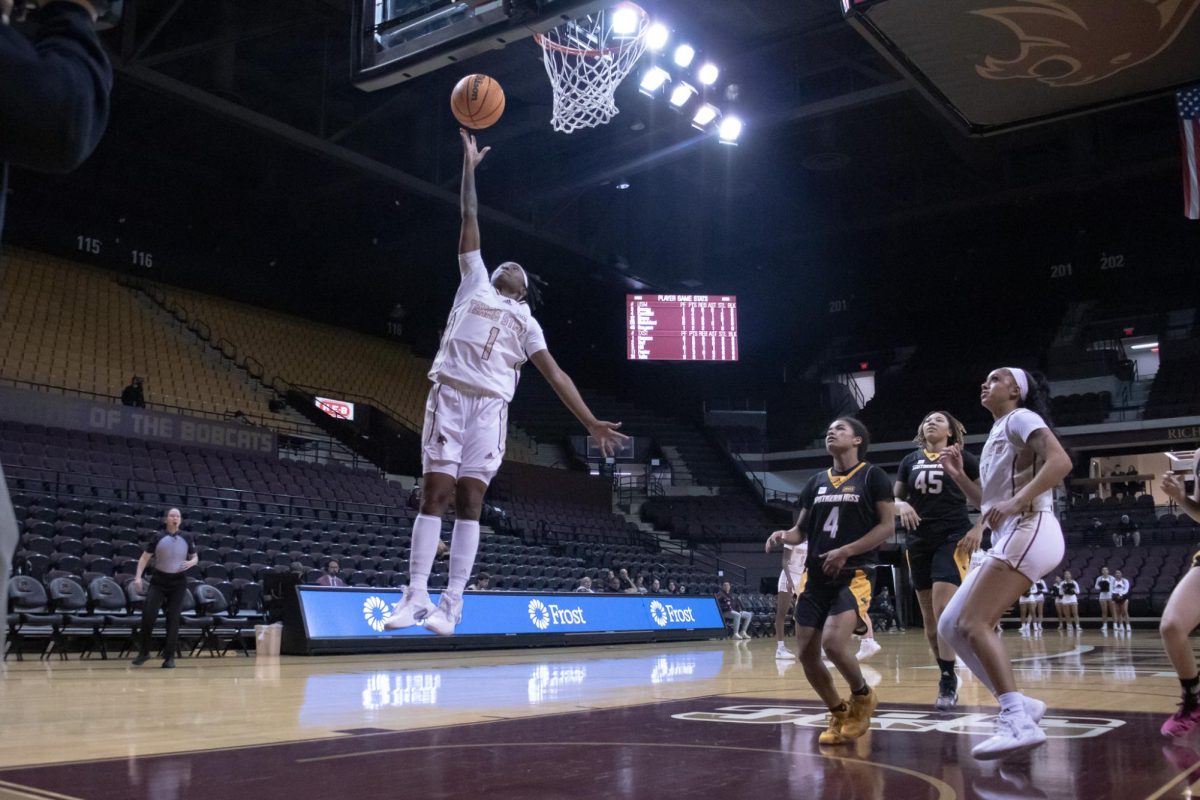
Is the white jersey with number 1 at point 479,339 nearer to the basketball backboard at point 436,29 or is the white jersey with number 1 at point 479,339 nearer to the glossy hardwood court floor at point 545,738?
the glossy hardwood court floor at point 545,738

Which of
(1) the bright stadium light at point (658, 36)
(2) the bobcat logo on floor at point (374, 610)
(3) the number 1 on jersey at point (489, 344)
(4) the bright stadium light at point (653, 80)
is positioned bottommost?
(2) the bobcat logo on floor at point (374, 610)

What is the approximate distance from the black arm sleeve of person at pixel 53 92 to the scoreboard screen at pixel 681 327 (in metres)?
24.9

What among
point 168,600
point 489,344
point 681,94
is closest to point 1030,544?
point 489,344

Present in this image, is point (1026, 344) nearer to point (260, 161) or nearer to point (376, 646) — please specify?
point (260, 161)

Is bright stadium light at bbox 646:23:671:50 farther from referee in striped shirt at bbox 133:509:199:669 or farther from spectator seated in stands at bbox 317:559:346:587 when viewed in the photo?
referee in striped shirt at bbox 133:509:199:669

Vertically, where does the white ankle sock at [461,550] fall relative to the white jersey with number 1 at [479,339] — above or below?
below

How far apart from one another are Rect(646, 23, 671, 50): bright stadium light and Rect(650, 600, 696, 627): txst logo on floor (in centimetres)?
910

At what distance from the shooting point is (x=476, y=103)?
5203mm

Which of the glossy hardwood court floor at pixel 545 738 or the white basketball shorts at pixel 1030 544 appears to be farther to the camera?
the white basketball shorts at pixel 1030 544

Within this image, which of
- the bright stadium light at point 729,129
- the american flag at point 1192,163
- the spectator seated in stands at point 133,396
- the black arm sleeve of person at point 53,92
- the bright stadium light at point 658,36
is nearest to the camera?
the black arm sleeve of person at point 53,92

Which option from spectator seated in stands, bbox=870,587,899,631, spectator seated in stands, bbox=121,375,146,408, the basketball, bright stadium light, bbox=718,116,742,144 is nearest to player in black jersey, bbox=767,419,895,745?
the basketball

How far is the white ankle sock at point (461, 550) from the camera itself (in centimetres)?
491

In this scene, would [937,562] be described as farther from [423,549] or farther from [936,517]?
[423,549]

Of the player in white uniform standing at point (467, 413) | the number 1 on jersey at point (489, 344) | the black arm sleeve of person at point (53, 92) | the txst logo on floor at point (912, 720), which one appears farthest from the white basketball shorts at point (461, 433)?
the black arm sleeve of person at point (53, 92)
